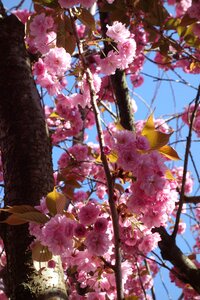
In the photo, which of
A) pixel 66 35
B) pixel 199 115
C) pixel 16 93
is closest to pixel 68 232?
pixel 16 93

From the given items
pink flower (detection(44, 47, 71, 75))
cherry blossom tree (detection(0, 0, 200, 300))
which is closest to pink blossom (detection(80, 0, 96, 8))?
cherry blossom tree (detection(0, 0, 200, 300))

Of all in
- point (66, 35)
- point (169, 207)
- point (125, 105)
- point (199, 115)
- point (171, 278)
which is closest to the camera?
point (169, 207)

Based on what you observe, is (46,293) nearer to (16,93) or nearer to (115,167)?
(115,167)

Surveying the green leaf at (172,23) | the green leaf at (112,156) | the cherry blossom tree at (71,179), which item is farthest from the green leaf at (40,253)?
A: the green leaf at (172,23)

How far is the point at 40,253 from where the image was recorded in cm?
103

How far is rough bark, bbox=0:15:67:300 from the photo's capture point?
3.35 ft

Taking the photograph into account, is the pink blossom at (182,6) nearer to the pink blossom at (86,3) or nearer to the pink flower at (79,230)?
the pink blossom at (86,3)

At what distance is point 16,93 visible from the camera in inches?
53.3

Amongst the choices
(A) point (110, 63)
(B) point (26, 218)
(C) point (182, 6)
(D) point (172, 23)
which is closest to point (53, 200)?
(B) point (26, 218)

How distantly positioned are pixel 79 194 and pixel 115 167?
99.7 inches

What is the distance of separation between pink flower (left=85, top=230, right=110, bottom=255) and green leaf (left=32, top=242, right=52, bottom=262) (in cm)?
11

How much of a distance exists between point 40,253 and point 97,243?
0.16 m

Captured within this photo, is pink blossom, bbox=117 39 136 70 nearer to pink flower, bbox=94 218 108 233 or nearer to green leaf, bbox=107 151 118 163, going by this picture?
green leaf, bbox=107 151 118 163

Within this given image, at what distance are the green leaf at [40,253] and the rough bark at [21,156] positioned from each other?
3cm
